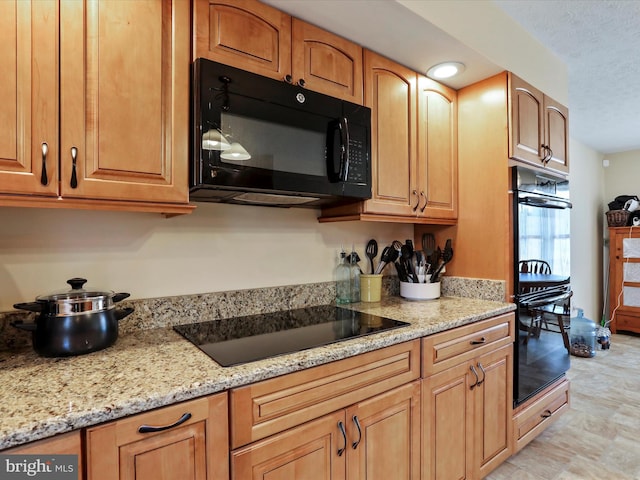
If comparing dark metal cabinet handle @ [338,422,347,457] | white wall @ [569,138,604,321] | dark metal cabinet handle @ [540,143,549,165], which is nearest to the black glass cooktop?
dark metal cabinet handle @ [338,422,347,457]

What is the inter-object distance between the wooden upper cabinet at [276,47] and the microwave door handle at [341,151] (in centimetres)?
16

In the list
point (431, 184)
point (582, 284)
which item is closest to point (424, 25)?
point (431, 184)

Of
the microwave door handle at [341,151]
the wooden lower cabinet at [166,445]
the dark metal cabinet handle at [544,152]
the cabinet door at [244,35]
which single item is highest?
Result: the cabinet door at [244,35]

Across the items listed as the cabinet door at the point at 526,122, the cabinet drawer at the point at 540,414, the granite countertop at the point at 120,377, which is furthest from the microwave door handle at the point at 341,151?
the cabinet drawer at the point at 540,414

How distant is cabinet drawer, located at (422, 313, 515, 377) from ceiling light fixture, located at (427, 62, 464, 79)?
1.31m

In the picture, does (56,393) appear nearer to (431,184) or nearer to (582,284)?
(431,184)

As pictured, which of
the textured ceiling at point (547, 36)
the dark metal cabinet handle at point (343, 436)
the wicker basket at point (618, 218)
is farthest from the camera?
the wicker basket at point (618, 218)

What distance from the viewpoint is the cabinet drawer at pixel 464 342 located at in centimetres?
146

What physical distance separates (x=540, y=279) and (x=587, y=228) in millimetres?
3245

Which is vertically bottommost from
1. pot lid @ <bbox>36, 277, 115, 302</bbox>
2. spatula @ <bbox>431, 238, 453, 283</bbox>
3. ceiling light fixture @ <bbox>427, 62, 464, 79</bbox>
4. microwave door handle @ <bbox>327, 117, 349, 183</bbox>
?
pot lid @ <bbox>36, 277, 115, 302</bbox>

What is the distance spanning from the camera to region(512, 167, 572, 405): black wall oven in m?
1.94

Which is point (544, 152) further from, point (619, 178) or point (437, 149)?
point (619, 178)

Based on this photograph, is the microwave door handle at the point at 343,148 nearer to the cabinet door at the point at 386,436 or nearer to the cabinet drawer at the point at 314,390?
the cabinet drawer at the point at 314,390

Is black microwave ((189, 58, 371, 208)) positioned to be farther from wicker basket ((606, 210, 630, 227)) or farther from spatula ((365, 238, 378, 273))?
wicker basket ((606, 210, 630, 227))
